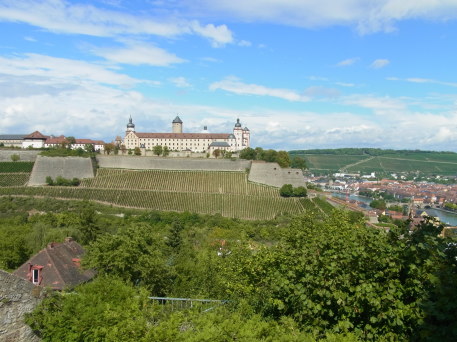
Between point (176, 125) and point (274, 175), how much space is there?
5201cm

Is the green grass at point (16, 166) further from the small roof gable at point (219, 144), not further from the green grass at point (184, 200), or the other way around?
the small roof gable at point (219, 144)

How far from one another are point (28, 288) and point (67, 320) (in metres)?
1.00

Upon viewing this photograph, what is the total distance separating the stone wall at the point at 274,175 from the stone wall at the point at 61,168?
2336 cm

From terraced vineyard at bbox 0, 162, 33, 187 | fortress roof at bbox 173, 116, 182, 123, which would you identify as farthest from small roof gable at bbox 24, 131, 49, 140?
terraced vineyard at bbox 0, 162, 33, 187

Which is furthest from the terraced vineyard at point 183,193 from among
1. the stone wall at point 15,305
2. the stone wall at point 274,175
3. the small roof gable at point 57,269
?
the stone wall at point 15,305

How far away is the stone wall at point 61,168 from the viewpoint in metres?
58.4

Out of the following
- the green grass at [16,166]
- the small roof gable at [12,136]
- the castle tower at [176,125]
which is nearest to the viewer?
the green grass at [16,166]

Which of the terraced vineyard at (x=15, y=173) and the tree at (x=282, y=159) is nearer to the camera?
the terraced vineyard at (x=15, y=173)

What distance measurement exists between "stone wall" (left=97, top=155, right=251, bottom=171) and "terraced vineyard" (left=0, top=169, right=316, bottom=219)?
5.22 feet

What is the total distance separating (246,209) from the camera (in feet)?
162

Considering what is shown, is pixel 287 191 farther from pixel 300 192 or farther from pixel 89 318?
pixel 89 318

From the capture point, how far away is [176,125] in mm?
105188

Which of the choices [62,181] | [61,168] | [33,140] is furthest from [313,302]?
[33,140]

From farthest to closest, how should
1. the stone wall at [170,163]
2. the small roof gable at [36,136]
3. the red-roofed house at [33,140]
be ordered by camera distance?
the small roof gable at [36,136] → the red-roofed house at [33,140] → the stone wall at [170,163]
